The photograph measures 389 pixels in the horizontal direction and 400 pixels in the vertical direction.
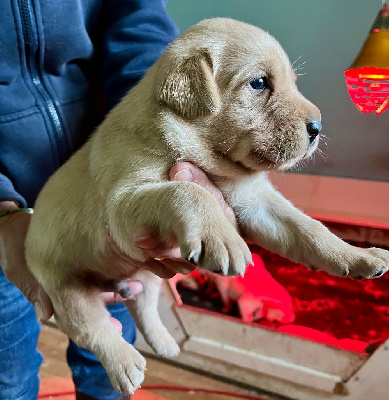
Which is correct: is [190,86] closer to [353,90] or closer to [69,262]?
[69,262]

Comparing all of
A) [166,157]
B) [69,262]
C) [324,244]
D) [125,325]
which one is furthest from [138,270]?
[125,325]

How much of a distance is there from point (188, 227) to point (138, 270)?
0.42 m

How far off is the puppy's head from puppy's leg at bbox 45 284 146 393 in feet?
1.59

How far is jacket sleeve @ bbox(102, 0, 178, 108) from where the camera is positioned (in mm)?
1289

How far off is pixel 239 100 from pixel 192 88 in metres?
0.10

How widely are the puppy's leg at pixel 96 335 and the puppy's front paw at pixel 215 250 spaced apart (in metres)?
0.47

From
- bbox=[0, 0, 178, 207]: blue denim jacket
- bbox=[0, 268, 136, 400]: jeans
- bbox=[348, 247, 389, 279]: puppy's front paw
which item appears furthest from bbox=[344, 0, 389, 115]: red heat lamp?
bbox=[0, 268, 136, 400]: jeans

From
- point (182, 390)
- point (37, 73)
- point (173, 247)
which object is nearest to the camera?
point (173, 247)

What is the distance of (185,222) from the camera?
71 centimetres

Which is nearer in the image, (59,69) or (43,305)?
(43,305)

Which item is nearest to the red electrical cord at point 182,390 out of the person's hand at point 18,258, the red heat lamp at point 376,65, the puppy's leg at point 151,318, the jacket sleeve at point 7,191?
the puppy's leg at point 151,318

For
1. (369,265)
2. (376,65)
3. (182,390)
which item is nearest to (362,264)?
(369,265)

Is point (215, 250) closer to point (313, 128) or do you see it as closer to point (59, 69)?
point (313, 128)

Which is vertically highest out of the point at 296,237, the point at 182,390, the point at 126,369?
the point at 296,237
